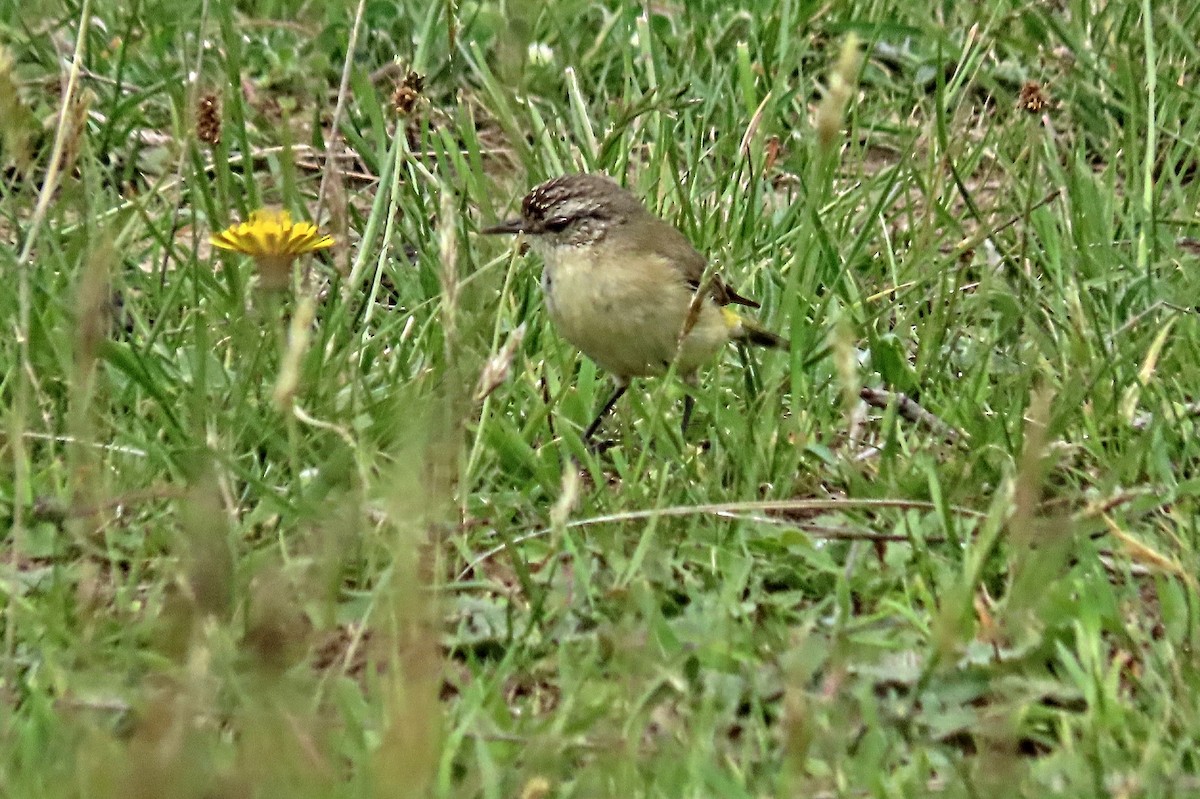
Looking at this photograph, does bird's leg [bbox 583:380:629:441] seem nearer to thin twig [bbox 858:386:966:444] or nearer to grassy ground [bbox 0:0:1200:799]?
grassy ground [bbox 0:0:1200:799]

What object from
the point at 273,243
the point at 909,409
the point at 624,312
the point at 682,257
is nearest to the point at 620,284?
the point at 624,312

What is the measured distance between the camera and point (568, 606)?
131 inches

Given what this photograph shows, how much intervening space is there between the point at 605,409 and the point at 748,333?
0.56 m

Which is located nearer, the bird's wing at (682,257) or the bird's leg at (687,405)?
the bird's leg at (687,405)

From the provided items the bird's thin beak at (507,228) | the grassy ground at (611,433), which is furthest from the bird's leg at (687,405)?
the bird's thin beak at (507,228)

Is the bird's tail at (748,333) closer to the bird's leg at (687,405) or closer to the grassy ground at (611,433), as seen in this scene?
the grassy ground at (611,433)

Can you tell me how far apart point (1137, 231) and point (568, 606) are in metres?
2.90

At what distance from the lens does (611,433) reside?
453cm

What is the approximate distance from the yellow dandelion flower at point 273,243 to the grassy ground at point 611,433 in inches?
7.5

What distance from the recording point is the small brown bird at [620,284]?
4625mm

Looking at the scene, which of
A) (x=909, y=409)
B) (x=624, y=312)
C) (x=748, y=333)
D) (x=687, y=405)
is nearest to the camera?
(x=909, y=409)

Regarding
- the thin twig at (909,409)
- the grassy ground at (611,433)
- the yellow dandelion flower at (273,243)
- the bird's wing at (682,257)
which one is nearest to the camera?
the grassy ground at (611,433)

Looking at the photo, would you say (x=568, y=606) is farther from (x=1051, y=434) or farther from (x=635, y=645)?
(x=1051, y=434)

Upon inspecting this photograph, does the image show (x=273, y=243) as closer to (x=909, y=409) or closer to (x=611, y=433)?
(x=611, y=433)
